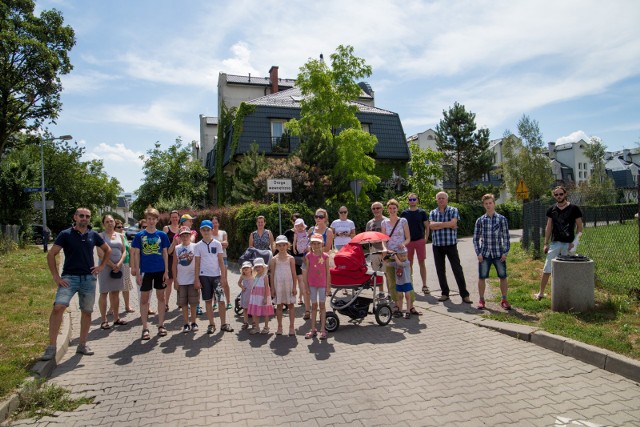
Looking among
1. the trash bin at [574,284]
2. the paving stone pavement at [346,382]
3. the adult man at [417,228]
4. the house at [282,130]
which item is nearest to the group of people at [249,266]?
the adult man at [417,228]

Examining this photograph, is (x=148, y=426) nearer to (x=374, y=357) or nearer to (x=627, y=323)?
(x=374, y=357)

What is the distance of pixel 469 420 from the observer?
400 cm

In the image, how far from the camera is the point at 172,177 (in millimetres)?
39656

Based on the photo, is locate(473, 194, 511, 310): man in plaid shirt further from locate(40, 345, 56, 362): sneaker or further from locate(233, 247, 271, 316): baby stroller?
locate(40, 345, 56, 362): sneaker

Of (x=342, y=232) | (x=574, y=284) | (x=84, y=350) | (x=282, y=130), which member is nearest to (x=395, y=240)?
(x=342, y=232)

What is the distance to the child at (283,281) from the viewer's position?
7199mm

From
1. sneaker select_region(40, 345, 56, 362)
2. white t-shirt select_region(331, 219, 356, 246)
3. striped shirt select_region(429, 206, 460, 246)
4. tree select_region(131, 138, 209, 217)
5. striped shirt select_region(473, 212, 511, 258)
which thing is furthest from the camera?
tree select_region(131, 138, 209, 217)

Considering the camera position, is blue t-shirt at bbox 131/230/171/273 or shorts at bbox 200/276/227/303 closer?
blue t-shirt at bbox 131/230/171/273

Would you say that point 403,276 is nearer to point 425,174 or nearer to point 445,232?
point 445,232

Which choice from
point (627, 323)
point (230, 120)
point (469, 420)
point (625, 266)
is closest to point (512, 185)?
point (230, 120)

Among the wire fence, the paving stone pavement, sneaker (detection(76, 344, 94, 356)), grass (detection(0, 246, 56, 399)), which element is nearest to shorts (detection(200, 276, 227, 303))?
the paving stone pavement

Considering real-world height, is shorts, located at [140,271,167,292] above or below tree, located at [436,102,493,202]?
below

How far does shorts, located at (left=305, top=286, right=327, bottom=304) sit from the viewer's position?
693cm

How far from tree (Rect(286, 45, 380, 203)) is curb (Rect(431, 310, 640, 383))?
13.8 meters
